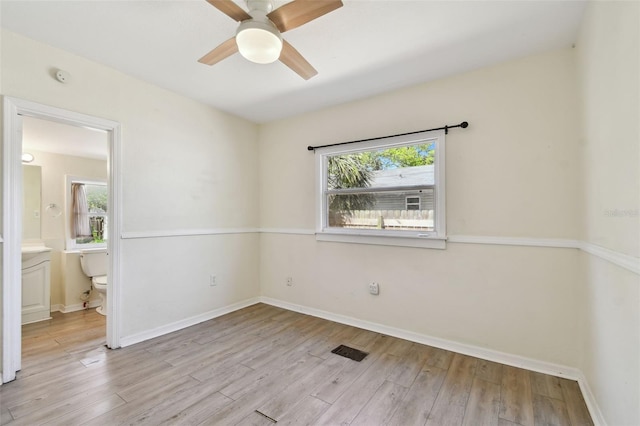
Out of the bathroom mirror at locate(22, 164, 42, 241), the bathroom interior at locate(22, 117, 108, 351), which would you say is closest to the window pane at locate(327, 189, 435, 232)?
the bathroom interior at locate(22, 117, 108, 351)

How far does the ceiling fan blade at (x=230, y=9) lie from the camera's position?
137 centimetres

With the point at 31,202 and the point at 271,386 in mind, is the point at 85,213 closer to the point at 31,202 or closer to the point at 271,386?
the point at 31,202

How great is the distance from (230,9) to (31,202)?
420cm

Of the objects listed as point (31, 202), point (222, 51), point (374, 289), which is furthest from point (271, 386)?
point (31, 202)

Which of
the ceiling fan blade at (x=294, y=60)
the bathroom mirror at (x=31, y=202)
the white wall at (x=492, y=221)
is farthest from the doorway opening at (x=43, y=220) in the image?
the white wall at (x=492, y=221)

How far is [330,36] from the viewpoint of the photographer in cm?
201

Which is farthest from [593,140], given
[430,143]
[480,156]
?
[430,143]

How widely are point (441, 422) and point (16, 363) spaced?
3.01 meters

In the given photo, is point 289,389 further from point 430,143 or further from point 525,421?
point 430,143

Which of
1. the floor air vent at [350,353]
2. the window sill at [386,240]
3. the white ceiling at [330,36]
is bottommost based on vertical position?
the floor air vent at [350,353]

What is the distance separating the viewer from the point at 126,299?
260cm

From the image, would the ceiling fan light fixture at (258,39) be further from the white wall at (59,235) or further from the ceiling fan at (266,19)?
the white wall at (59,235)

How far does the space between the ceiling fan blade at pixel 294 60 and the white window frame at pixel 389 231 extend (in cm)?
123

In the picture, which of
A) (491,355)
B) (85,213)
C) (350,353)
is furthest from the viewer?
(85,213)
